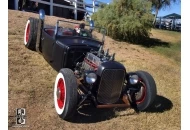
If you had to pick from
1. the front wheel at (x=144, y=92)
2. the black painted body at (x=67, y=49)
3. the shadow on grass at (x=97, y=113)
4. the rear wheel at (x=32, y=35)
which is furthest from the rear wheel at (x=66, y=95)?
the rear wheel at (x=32, y=35)

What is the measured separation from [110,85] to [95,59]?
1.87 feet

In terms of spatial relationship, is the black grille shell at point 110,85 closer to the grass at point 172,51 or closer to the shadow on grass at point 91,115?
the shadow on grass at point 91,115

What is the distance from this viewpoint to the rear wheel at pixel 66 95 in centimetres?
420

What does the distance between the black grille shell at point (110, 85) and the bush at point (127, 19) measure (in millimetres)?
7044

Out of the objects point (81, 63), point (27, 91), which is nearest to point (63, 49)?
point (81, 63)

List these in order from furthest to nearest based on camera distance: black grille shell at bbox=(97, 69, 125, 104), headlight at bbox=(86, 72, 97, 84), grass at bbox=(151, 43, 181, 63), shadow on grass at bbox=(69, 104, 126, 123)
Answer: grass at bbox=(151, 43, 181, 63), shadow on grass at bbox=(69, 104, 126, 123), black grille shell at bbox=(97, 69, 125, 104), headlight at bbox=(86, 72, 97, 84)

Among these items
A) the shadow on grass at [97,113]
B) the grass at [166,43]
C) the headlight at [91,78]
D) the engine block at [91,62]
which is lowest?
the shadow on grass at [97,113]

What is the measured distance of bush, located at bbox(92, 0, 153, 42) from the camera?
11594 mm

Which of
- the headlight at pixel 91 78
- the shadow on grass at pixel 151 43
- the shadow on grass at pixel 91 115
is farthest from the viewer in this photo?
the shadow on grass at pixel 151 43

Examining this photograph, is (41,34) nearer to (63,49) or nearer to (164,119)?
(63,49)

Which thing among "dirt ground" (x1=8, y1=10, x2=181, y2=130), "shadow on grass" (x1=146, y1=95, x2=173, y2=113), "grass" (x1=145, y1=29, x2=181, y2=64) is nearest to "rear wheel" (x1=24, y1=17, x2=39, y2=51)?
"dirt ground" (x1=8, y1=10, x2=181, y2=130)

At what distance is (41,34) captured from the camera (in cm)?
649

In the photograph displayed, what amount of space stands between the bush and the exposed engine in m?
6.56

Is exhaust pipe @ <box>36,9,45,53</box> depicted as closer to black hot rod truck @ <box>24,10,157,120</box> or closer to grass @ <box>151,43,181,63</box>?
black hot rod truck @ <box>24,10,157,120</box>
